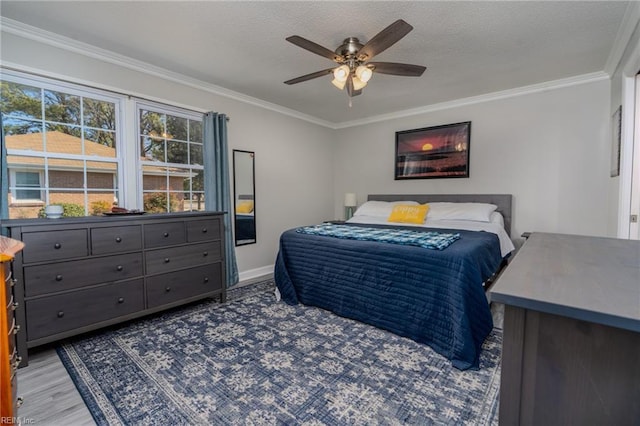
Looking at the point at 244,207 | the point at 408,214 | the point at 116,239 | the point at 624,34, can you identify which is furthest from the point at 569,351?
the point at 244,207

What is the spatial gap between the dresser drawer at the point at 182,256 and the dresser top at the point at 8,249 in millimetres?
1672

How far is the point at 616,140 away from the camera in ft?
9.55

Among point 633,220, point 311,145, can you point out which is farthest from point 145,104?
point 633,220

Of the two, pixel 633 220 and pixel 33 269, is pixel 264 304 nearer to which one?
pixel 33 269

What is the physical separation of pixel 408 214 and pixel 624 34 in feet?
8.21

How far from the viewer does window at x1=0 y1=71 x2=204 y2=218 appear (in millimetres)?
2438

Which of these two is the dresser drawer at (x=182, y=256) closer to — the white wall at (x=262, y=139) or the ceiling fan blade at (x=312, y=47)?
the white wall at (x=262, y=139)

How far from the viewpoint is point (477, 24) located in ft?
7.59

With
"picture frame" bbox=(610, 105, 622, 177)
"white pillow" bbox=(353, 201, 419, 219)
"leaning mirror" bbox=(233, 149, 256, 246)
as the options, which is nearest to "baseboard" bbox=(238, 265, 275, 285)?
"leaning mirror" bbox=(233, 149, 256, 246)

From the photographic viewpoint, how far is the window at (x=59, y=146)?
2412 mm

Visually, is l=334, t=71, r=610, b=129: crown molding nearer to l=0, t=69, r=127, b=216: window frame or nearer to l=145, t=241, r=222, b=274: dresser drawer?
l=145, t=241, r=222, b=274: dresser drawer

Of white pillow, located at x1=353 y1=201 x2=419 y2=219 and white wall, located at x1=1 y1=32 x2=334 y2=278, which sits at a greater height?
white wall, located at x1=1 y1=32 x2=334 y2=278

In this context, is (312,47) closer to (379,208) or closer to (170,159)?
(170,159)

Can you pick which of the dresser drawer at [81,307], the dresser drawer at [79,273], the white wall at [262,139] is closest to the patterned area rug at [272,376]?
the dresser drawer at [81,307]
